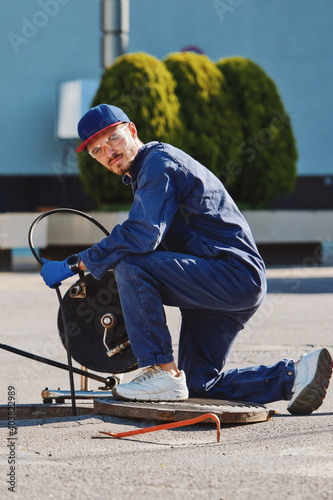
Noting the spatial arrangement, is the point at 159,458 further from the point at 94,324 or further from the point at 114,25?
the point at 114,25

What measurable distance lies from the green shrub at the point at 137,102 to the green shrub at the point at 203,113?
250 mm

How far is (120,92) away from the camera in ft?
42.3

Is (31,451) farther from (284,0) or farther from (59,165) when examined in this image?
(284,0)

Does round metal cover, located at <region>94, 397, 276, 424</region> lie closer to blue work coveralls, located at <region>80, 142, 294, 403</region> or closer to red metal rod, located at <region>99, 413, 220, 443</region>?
red metal rod, located at <region>99, 413, 220, 443</region>

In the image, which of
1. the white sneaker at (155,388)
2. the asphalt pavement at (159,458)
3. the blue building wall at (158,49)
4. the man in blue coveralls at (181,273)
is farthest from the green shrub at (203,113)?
the white sneaker at (155,388)

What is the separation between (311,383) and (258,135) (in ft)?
34.4

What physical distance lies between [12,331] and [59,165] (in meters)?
10.5

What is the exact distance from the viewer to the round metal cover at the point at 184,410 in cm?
349

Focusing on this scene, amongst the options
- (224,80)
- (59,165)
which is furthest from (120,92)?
(59,165)

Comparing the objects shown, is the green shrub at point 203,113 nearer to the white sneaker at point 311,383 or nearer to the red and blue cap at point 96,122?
the red and blue cap at point 96,122

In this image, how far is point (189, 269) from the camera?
3.65 m

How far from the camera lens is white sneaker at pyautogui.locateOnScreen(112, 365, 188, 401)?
3643 millimetres

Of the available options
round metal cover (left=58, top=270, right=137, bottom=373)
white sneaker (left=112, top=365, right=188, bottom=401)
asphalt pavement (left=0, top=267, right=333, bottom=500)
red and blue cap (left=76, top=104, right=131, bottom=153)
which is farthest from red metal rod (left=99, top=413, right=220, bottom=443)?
red and blue cap (left=76, top=104, right=131, bottom=153)

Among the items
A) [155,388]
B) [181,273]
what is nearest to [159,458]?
[155,388]
